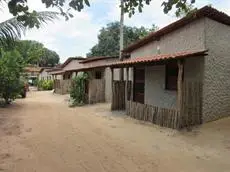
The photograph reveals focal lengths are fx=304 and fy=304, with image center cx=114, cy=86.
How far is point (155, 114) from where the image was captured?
39.5ft

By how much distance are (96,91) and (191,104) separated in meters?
9.94

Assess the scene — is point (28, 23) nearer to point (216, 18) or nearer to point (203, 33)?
point (203, 33)

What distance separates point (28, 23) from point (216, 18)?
936 cm

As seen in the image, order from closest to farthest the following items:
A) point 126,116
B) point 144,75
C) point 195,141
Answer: point 195,141, point 126,116, point 144,75

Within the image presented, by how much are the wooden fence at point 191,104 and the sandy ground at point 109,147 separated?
16.3 inches

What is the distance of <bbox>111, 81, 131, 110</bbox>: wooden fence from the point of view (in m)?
16.2

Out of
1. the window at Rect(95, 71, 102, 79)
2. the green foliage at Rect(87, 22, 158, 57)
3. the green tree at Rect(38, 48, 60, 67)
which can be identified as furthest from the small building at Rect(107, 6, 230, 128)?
the green tree at Rect(38, 48, 60, 67)

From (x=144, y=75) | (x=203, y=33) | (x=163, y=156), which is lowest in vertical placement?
(x=163, y=156)

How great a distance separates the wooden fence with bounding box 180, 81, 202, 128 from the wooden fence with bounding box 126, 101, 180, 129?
11.9 inches

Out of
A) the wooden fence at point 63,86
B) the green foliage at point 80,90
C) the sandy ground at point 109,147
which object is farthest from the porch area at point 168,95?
the wooden fence at point 63,86

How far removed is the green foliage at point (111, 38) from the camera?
42.4m

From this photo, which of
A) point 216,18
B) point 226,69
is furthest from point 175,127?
point 216,18

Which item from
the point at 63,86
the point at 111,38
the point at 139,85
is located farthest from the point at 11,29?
the point at 111,38

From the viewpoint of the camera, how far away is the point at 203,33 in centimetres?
1166
